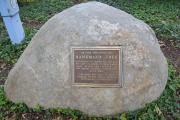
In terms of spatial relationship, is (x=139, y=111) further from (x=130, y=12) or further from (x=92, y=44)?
(x=130, y=12)

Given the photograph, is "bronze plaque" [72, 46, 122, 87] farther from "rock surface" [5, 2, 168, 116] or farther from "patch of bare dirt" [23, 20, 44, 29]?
"patch of bare dirt" [23, 20, 44, 29]

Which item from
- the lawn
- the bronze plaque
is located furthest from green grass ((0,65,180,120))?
the bronze plaque

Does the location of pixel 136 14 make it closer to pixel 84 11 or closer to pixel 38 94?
pixel 84 11

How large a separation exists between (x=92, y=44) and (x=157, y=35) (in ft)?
9.83

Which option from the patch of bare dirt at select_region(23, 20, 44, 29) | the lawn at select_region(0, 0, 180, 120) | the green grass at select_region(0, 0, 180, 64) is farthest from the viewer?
the patch of bare dirt at select_region(23, 20, 44, 29)

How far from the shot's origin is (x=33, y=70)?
4156 mm

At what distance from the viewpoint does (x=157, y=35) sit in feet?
21.9

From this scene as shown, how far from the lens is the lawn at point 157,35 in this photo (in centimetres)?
411

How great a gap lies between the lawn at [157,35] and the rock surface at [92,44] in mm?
105

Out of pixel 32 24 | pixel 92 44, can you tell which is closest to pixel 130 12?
pixel 32 24

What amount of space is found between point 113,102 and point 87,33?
891 mm

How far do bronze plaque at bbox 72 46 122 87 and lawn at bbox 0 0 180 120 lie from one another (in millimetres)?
409

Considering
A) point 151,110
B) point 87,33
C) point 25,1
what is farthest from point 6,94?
point 25,1

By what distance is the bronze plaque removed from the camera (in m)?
3.99
